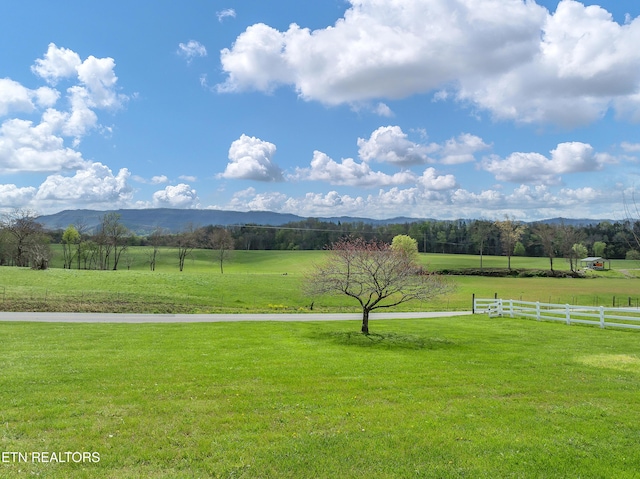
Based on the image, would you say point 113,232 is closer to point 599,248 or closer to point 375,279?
point 375,279

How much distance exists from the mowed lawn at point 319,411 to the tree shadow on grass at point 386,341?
1.16 m

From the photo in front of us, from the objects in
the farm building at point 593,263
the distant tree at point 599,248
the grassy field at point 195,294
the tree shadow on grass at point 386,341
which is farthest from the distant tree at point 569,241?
the tree shadow on grass at point 386,341

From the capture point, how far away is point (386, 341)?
55.0 ft

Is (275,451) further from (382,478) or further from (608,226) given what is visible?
(608,226)

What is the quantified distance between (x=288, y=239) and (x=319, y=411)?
421 feet

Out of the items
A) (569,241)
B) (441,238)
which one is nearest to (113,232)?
(569,241)

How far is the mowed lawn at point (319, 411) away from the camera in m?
5.91

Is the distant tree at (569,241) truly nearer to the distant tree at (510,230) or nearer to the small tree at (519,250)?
the distant tree at (510,230)

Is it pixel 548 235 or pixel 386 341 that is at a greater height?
pixel 548 235

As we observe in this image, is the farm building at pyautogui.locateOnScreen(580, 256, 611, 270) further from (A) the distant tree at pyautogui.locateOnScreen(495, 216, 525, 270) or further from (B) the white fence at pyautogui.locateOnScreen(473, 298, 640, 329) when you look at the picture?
(B) the white fence at pyautogui.locateOnScreen(473, 298, 640, 329)

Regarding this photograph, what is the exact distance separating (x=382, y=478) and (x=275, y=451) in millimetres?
1623

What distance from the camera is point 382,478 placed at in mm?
5543

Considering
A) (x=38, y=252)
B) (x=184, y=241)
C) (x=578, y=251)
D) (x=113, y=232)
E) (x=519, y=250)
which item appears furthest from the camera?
(x=519, y=250)

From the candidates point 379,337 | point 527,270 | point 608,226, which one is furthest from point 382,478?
point 608,226
